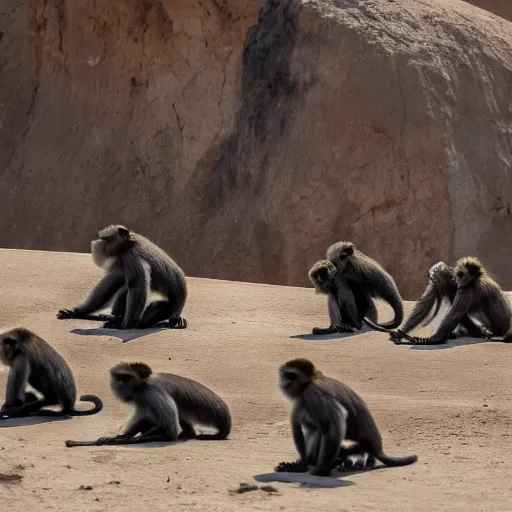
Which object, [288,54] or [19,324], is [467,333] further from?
[288,54]

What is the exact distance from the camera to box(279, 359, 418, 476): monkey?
8344 mm

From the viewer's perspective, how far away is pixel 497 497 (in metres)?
7.81

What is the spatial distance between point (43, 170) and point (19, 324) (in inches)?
590

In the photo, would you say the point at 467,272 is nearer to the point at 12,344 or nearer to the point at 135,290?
the point at 135,290

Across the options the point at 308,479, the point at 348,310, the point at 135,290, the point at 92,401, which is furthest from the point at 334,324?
the point at 308,479

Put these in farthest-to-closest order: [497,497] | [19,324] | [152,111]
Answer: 1. [152,111]
2. [19,324]
3. [497,497]

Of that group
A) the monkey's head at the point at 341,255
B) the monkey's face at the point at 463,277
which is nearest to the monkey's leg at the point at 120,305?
the monkey's head at the point at 341,255

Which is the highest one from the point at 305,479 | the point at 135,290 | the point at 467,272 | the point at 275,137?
the point at 275,137

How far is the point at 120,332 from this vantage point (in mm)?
14016

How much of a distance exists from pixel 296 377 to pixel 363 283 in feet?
22.7

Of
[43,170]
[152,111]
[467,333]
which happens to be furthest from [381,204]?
[467,333]

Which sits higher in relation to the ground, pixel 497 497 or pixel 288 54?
pixel 288 54

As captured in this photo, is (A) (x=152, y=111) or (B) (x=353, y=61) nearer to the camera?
(B) (x=353, y=61)

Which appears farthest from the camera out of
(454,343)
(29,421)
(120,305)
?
(120,305)
